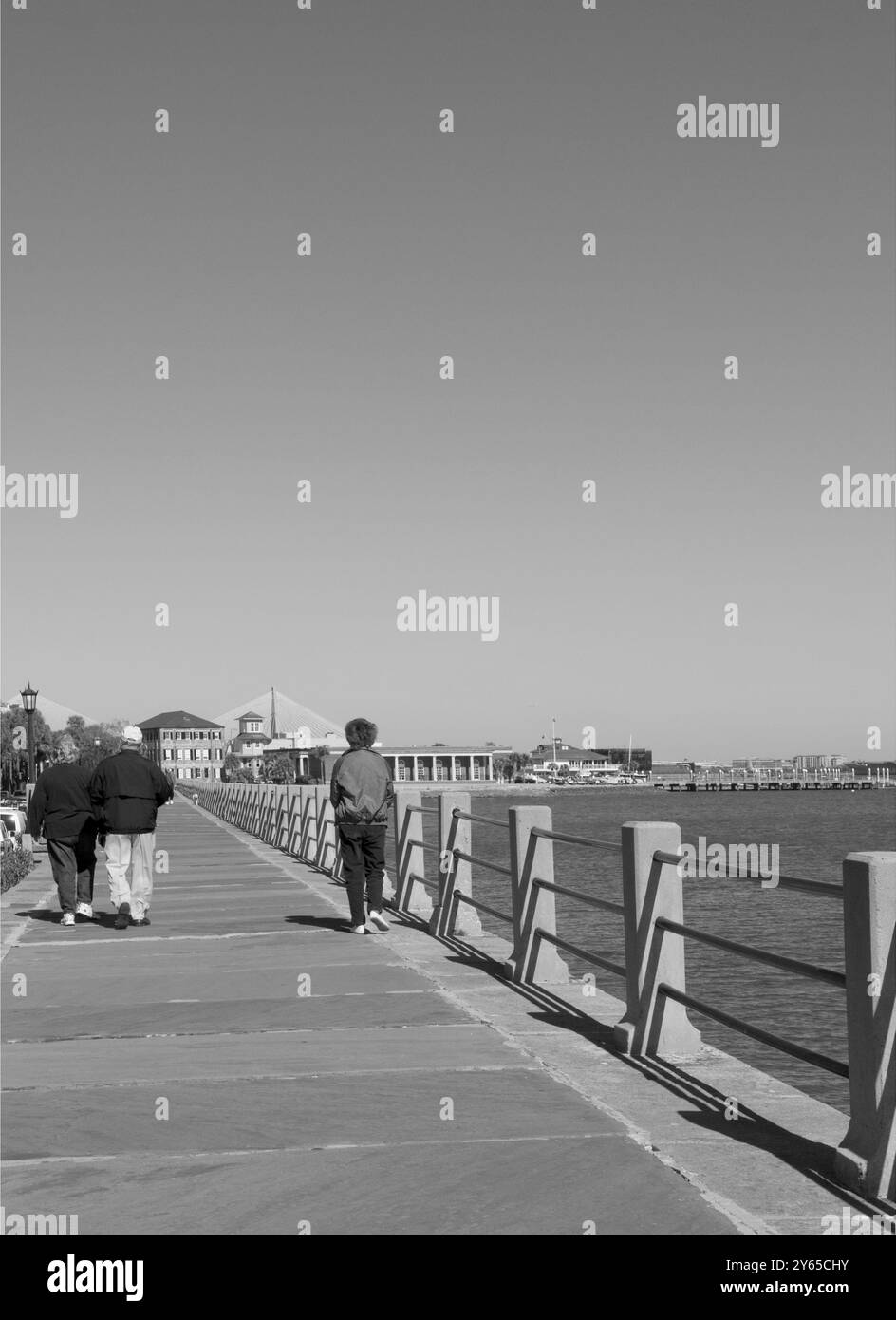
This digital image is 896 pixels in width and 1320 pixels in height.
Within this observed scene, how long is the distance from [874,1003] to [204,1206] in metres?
2.43

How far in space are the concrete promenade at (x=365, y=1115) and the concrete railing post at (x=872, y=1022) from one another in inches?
5.5

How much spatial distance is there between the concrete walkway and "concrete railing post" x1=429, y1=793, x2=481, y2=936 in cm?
122

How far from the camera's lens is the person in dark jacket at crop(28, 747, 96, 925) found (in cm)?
1423

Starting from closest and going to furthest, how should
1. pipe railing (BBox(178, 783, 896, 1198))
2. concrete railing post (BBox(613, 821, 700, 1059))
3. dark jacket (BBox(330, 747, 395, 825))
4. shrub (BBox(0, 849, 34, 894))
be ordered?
pipe railing (BBox(178, 783, 896, 1198)) → concrete railing post (BBox(613, 821, 700, 1059)) → dark jacket (BBox(330, 747, 395, 825)) → shrub (BBox(0, 849, 34, 894))

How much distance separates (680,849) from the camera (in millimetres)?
7723

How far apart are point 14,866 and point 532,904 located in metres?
13.5

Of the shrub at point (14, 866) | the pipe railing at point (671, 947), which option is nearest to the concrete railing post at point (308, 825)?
the shrub at point (14, 866)

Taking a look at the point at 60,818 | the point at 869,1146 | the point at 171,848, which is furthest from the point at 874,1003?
the point at 171,848

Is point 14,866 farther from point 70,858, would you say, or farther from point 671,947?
point 671,947

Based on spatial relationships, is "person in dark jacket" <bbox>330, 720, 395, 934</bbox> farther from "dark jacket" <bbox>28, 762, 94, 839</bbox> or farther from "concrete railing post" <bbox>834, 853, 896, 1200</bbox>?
"concrete railing post" <bbox>834, 853, 896, 1200</bbox>

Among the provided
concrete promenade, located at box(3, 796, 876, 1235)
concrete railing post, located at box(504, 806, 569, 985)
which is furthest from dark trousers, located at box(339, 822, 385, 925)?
concrete railing post, located at box(504, 806, 569, 985)

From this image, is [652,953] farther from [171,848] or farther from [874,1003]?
[171,848]
